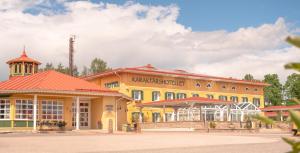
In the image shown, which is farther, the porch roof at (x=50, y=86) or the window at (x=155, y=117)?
the window at (x=155, y=117)

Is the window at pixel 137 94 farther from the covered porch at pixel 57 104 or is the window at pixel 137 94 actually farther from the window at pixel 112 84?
the covered porch at pixel 57 104

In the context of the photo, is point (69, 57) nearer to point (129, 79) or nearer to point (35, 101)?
point (129, 79)

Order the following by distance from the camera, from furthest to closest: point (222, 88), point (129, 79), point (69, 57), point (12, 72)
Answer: point (222, 88) < point (69, 57) < point (129, 79) < point (12, 72)

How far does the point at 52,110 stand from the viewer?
3038 centimetres

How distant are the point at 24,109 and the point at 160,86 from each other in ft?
59.8

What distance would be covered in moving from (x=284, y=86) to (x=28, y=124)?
5307 cm

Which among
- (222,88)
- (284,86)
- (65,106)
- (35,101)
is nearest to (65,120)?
(65,106)

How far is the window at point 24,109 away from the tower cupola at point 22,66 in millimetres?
10574

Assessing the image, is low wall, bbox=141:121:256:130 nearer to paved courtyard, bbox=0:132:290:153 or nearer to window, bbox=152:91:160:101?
window, bbox=152:91:160:101

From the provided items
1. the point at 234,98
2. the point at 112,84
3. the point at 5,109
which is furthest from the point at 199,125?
the point at 234,98

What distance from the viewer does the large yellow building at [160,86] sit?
139 feet

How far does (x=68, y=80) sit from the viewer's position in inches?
1302

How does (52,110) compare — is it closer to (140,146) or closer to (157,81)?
(157,81)

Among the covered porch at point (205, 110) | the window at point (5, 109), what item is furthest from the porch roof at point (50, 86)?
the covered porch at point (205, 110)
